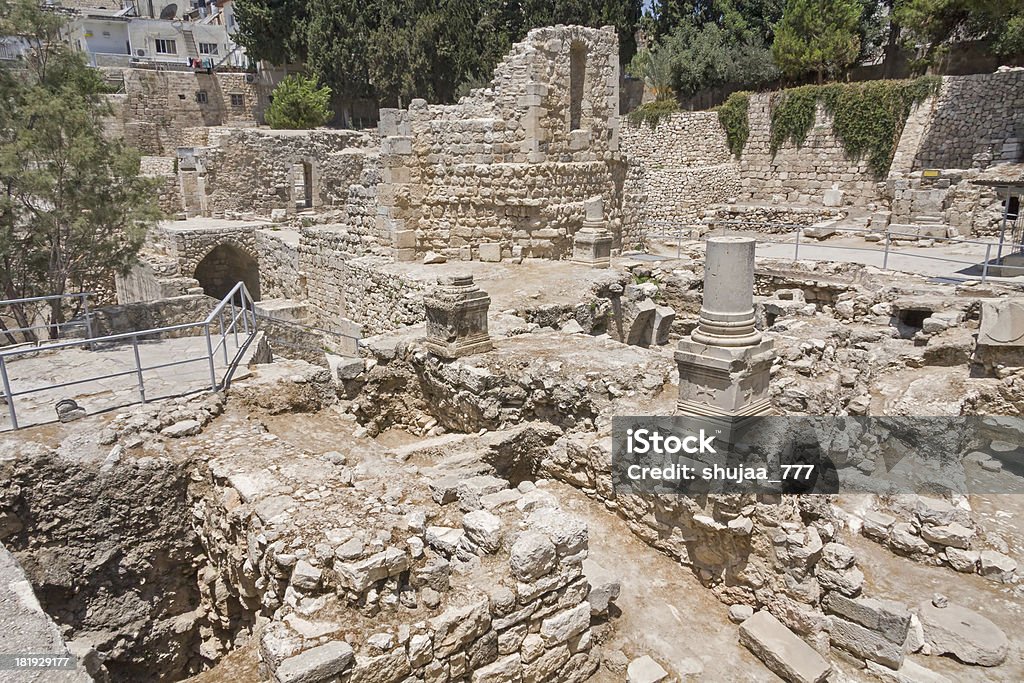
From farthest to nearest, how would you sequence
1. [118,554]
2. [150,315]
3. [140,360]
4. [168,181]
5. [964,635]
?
[168,181]
[150,315]
[140,360]
[118,554]
[964,635]

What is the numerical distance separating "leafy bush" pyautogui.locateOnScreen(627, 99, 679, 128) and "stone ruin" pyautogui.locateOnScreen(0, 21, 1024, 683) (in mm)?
18216

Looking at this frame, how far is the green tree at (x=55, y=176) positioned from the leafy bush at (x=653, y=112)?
2216 centimetres

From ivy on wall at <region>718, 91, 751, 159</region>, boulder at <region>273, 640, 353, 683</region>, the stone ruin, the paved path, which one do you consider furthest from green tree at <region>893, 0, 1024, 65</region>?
boulder at <region>273, 640, 353, 683</region>

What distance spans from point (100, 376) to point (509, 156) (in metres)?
9.70

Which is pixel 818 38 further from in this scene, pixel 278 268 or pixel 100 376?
pixel 100 376

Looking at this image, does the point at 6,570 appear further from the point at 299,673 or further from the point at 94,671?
the point at 299,673

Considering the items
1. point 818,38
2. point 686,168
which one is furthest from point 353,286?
point 818,38

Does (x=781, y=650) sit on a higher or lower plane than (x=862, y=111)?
lower

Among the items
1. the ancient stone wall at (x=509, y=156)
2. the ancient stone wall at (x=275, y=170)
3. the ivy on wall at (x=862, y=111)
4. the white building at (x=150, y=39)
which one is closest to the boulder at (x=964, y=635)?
the ancient stone wall at (x=509, y=156)

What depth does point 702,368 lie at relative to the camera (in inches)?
263

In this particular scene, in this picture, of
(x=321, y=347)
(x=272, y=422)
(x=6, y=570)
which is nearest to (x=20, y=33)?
(x=321, y=347)

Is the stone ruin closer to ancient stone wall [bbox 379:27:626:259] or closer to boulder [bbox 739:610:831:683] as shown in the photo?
boulder [bbox 739:610:831:683]

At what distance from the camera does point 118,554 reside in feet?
21.9

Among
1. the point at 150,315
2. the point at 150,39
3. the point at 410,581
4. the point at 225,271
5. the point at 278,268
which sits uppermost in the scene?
the point at 150,39
